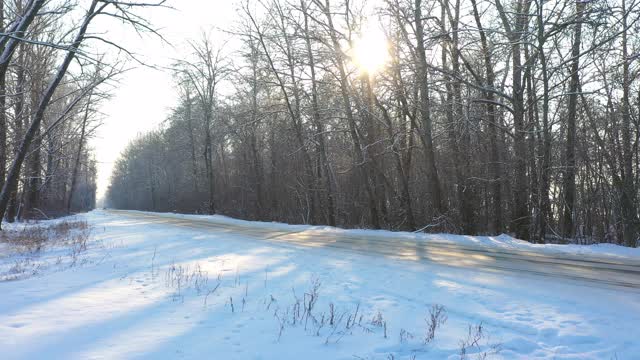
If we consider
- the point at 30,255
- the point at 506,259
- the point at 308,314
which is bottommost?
the point at 308,314

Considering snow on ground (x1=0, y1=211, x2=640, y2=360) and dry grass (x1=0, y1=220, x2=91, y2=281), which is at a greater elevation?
dry grass (x1=0, y1=220, x2=91, y2=281)

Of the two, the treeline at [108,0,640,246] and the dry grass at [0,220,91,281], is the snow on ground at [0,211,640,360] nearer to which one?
the dry grass at [0,220,91,281]

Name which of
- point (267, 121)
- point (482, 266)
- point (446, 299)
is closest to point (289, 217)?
point (267, 121)

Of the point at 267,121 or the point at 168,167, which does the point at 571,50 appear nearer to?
the point at 267,121

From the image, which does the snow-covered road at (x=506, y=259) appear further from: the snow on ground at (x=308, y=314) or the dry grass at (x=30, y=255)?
the dry grass at (x=30, y=255)

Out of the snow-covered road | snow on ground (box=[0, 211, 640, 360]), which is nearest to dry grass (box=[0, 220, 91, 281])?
snow on ground (box=[0, 211, 640, 360])

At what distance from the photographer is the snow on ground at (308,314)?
3.76 meters

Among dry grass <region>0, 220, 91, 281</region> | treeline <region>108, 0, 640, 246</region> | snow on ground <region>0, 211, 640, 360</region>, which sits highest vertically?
treeline <region>108, 0, 640, 246</region>

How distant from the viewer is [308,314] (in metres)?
4.75

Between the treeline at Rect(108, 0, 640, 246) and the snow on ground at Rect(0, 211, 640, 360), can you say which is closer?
the snow on ground at Rect(0, 211, 640, 360)

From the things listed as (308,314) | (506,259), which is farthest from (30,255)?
(506,259)

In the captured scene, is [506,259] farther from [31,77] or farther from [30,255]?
[31,77]

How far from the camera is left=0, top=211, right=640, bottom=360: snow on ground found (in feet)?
12.3

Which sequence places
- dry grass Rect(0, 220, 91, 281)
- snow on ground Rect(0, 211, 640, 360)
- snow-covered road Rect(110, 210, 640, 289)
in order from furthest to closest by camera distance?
dry grass Rect(0, 220, 91, 281) < snow-covered road Rect(110, 210, 640, 289) < snow on ground Rect(0, 211, 640, 360)
